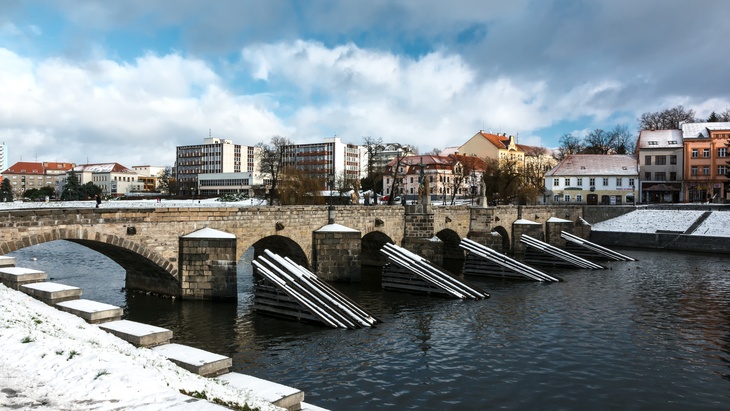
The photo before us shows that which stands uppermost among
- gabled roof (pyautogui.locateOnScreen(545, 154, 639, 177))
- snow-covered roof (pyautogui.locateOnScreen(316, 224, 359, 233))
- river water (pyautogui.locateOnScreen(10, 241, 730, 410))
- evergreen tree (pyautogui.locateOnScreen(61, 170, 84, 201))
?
gabled roof (pyautogui.locateOnScreen(545, 154, 639, 177))

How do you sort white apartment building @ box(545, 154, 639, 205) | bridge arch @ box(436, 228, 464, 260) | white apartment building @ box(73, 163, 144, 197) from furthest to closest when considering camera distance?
white apartment building @ box(73, 163, 144, 197), white apartment building @ box(545, 154, 639, 205), bridge arch @ box(436, 228, 464, 260)

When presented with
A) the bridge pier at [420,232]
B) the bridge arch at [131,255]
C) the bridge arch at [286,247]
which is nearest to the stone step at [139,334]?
the bridge arch at [131,255]

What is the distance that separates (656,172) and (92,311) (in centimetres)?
7302

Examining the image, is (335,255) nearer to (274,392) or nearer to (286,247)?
(286,247)

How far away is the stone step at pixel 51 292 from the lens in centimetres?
1192

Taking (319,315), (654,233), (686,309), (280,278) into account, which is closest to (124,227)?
(280,278)

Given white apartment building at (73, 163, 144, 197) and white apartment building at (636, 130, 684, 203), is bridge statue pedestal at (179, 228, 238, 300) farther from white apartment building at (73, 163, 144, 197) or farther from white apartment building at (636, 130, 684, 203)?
white apartment building at (73, 163, 144, 197)

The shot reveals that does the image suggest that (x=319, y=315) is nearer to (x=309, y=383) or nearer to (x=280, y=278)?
(x=280, y=278)

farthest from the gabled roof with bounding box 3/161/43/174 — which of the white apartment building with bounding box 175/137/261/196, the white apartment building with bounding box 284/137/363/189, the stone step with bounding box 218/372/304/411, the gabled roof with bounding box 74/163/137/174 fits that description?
the stone step with bounding box 218/372/304/411

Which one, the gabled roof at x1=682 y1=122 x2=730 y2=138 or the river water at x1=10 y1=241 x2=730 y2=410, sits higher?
the gabled roof at x1=682 y1=122 x2=730 y2=138

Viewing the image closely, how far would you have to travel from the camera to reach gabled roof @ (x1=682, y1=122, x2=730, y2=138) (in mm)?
67750

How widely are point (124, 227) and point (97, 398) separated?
48.8 ft

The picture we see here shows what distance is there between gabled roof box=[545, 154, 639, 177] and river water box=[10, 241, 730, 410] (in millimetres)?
46024

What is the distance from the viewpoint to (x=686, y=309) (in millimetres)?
22438
